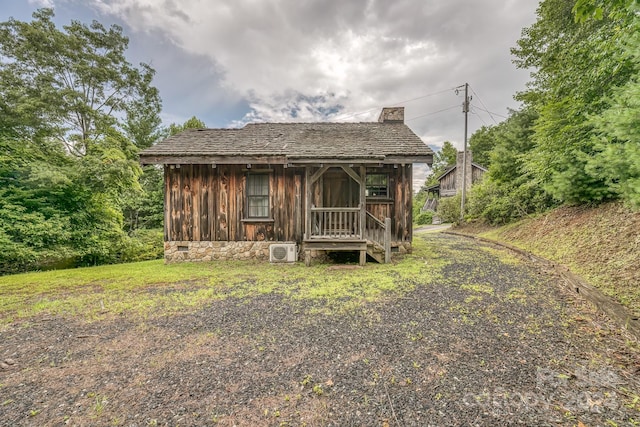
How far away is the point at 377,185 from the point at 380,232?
66.1 inches

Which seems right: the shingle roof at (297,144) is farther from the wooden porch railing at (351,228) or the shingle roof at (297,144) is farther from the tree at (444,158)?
the tree at (444,158)

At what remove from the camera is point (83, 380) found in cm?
262

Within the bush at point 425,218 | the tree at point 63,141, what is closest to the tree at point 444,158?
the bush at point 425,218

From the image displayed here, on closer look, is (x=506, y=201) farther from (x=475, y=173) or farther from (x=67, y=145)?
(x=67, y=145)

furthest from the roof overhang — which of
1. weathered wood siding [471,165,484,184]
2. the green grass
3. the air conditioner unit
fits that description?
weathered wood siding [471,165,484,184]

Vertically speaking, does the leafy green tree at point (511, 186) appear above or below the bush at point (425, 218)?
above

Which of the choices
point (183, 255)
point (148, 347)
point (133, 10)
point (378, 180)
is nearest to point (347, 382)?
point (148, 347)

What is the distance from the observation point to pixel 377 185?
8883 millimetres

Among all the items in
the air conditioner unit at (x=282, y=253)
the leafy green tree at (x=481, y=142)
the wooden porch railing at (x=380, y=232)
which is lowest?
the air conditioner unit at (x=282, y=253)

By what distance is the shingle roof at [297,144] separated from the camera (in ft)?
25.4

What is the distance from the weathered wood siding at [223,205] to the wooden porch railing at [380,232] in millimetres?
2300

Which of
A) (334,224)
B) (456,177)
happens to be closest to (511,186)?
(334,224)

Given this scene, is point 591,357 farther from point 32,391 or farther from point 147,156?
point 147,156

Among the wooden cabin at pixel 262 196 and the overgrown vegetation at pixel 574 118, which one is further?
the wooden cabin at pixel 262 196
